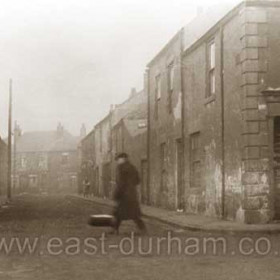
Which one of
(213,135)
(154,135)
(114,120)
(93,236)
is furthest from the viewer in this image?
(114,120)

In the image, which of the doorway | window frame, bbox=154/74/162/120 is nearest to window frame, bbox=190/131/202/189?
the doorway

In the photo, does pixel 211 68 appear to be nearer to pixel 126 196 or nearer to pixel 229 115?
pixel 229 115

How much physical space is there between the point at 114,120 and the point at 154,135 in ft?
60.9

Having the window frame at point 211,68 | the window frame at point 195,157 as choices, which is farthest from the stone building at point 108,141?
the window frame at point 211,68

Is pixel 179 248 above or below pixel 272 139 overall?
below

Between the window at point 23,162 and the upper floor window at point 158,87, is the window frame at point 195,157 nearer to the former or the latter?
the upper floor window at point 158,87

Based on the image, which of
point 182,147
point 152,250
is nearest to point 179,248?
point 152,250

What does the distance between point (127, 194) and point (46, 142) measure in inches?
3105

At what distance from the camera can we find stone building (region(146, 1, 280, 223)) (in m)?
14.9

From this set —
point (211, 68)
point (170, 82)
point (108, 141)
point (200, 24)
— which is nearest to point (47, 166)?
point (108, 141)

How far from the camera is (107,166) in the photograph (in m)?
46.7

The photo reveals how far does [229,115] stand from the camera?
53.8 feet

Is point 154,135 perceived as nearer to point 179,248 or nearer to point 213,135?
point 213,135

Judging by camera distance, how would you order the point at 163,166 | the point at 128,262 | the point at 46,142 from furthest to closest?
A: 1. the point at 46,142
2. the point at 163,166
3. the point at 128,262
